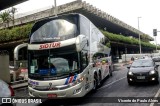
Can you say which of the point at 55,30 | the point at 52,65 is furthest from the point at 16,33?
the point at 52,65

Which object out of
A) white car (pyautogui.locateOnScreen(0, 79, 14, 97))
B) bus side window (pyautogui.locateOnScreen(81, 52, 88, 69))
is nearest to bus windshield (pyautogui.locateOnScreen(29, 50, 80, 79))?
bus side window (pyautogui.locateOnScreen(81, 52, 88, 69))

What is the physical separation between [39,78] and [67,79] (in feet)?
3.83

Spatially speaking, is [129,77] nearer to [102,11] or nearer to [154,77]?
[154,77]

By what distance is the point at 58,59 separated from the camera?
916 cm

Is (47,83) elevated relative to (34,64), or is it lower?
lower

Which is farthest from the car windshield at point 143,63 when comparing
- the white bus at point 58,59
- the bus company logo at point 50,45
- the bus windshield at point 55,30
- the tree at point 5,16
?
the tree at point 5,16

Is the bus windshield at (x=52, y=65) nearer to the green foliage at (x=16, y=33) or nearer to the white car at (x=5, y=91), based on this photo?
the white car at (x=5, y=91)

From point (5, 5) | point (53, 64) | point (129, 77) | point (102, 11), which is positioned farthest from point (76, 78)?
point (102, 11)

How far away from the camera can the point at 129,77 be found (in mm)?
12578

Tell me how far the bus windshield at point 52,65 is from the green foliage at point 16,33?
24.2 metres

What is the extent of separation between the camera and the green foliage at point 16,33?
33.9 meters

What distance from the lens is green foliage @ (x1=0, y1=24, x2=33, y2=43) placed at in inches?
1336

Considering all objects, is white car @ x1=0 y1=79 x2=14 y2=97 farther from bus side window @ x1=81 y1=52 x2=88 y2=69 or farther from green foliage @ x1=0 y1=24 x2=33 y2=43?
green foliage @ x1=0 y1=24 x2=33 y2=43

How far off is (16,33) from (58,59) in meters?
28.5
